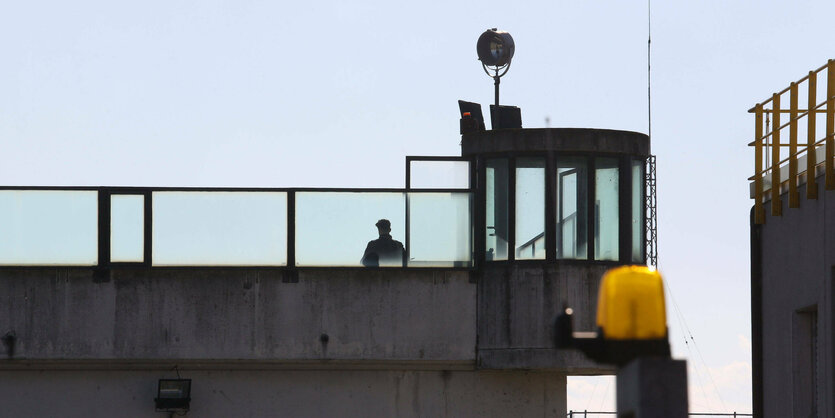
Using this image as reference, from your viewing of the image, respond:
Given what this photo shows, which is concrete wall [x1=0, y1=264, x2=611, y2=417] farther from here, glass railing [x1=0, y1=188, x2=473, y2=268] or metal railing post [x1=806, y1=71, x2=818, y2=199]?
metal railing post [x1=806, y1=71, x2=818, y2=199]

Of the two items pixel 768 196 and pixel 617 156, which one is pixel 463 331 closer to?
pixel 617 156

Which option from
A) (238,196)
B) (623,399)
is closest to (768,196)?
(238,196)

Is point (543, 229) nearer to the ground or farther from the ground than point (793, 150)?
nearer to the ground

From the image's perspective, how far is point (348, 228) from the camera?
2273 cm

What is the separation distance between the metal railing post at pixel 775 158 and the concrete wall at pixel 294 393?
3570 millimetres

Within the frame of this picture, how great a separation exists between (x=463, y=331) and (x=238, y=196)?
128 inches

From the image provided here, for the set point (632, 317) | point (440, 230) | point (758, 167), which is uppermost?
point (758, 167)

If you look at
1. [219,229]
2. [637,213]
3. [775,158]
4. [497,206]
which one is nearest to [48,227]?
[219,229]

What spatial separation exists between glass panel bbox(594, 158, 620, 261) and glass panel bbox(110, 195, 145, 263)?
5.64m

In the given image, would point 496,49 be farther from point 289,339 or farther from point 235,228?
point 289,339

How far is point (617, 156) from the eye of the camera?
75.7ft

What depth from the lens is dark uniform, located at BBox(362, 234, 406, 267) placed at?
2261 cm

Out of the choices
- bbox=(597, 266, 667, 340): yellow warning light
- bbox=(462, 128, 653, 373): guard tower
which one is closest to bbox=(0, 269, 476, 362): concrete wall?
bbox=(462, 128, 653, 373): guard tower

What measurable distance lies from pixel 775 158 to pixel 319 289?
233 inches
